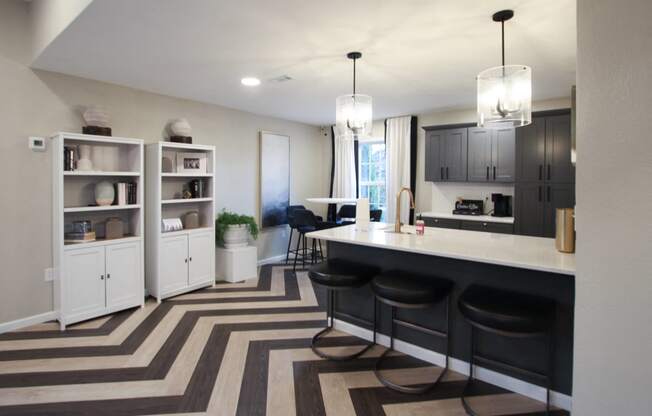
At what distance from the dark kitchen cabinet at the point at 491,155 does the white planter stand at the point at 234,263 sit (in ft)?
10.9

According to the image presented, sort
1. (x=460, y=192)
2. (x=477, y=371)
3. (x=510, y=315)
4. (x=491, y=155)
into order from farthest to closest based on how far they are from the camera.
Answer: (x=460, y=192) → (x=491, y=155) → (x=477, y=371) → (x=510, y=315)

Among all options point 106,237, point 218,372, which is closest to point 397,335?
point 218,372

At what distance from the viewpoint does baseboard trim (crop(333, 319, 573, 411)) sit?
2143 mm

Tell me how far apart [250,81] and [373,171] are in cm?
316

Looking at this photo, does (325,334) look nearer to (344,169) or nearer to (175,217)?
(175,217)

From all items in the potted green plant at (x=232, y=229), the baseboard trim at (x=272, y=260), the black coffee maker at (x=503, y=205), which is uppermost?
the black coffee maker at (x=503, y=205)

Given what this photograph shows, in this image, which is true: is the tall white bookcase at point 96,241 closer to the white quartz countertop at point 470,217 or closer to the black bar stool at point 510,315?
the black bar stool at point 510,315

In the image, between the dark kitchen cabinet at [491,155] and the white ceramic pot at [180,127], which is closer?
the white ceramic pot at [180,127]

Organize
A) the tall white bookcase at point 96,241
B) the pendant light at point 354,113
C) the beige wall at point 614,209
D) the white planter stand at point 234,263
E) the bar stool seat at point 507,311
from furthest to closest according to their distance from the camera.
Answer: the white planter stand at point 234,263 < the tall white bookcase at point 96,241 < the pendant light at point 354,113 < the bar stool seat at point 507,311 < the beige wall at point 614,209

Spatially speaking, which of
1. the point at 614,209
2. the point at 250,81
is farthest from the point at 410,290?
the point at 250,81

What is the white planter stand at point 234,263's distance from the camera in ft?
15.5

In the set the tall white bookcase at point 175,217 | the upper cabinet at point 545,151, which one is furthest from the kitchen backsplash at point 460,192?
the tall white bookcase at point 175,217

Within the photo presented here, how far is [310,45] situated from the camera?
2.73 meters

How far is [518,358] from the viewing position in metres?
2.28
